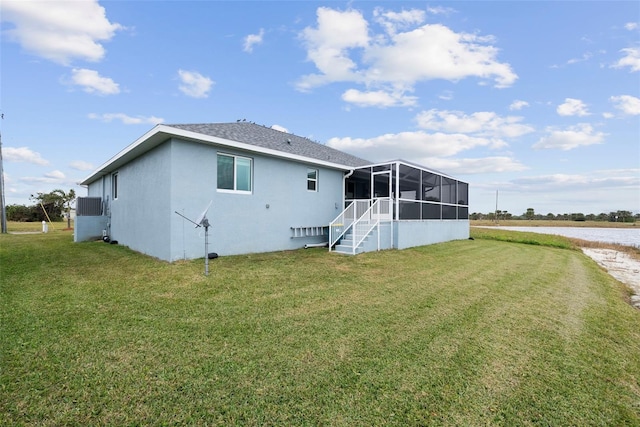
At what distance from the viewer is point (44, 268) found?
657cm

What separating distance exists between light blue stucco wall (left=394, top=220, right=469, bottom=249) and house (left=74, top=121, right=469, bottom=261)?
0.15ft

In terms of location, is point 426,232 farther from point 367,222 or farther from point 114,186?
point 114,186

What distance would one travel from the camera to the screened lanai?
439 inches

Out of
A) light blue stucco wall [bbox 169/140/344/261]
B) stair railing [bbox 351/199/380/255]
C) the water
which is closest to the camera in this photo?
light blue stucco wall [bbox 169/140/344/261]

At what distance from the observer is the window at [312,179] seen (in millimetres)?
10844

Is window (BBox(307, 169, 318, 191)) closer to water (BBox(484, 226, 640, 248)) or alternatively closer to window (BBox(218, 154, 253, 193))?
window (BBox(218, 154, 253, 193))

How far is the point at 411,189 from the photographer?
41.4 ft

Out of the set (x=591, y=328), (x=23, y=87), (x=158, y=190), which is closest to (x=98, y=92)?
(x=23, y=87)

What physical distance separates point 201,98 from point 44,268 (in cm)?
968

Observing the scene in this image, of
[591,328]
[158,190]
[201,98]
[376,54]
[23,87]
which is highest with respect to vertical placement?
[376,54]

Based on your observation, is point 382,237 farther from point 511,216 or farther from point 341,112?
point 511,216

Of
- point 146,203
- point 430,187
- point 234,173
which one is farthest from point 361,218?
point 146,203

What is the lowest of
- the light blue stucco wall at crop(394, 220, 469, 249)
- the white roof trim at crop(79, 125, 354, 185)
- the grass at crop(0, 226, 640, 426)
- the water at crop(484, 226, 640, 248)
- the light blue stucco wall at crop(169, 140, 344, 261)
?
the water at crop(484, 226, 640, 248)

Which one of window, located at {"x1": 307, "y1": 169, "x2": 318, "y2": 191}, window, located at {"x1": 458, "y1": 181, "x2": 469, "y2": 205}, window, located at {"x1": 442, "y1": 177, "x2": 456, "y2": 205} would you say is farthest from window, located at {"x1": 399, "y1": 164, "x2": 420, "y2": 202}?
window, located at {"x1": 458, "y1": 181, "x2": 469, "y2": 205}
